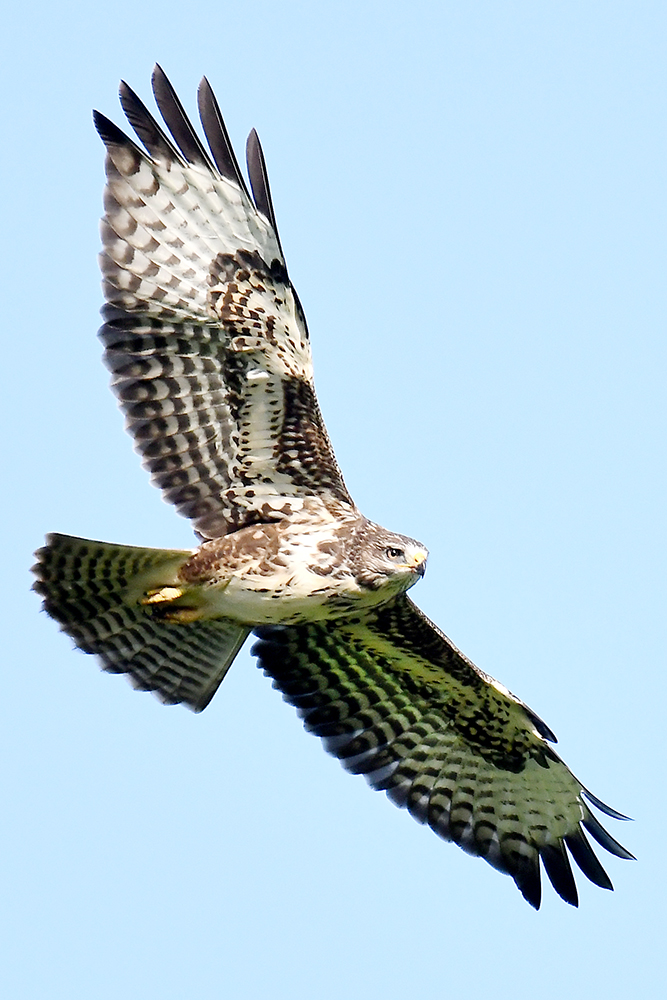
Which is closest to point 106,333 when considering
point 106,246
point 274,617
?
point 106,246

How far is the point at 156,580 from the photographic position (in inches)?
381

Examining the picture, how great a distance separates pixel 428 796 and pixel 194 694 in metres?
1.73

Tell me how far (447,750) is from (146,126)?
14.0 ft

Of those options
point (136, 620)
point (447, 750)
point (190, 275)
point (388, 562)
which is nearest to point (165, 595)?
point (136, 620)

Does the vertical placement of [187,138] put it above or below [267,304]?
above

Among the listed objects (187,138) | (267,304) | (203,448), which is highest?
(187,138)

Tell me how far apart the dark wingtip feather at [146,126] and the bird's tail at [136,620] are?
2218 mm

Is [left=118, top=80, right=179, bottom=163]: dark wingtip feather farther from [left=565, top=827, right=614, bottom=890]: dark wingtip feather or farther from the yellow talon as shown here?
[left=565, top=827, right=614, bottom=890]: dark wingtip feather

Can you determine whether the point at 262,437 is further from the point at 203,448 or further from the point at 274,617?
the point at 274,617

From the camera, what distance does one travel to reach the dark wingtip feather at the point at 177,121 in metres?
9.52

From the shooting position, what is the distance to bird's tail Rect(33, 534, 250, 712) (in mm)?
9508

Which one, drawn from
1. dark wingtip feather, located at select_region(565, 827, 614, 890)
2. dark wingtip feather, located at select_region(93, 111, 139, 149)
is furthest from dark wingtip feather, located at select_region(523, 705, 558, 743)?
dark wingtip feather, located at select_region(93, 111, 139, 149)

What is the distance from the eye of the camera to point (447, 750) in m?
10.8

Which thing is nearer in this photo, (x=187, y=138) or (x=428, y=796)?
(x=187, y=138)
